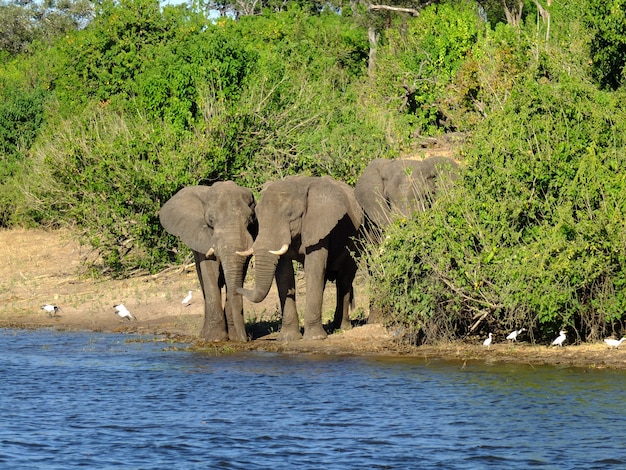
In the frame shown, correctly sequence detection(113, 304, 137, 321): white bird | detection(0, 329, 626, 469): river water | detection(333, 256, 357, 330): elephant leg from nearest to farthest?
1. detection(0, 329, 626, 469): river water
2. detection(333, 256, 357, 330): elephant leg
3. detection(113, 304, 137, 321): white bird

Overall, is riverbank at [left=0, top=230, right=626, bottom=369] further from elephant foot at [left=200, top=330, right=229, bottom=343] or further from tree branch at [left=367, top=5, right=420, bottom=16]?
tree branch at [left=367, top=5, right=420, bottom=16]

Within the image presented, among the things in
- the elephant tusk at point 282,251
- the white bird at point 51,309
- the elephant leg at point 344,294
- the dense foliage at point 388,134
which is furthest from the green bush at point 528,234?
the white bird at point 51,309

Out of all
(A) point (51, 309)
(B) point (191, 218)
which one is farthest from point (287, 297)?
(A) point (51, 309)

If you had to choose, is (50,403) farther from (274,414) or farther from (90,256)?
(90,256)

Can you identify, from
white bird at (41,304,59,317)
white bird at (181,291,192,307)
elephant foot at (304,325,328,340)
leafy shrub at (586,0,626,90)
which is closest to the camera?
elephant foot at (304,325,328,340)

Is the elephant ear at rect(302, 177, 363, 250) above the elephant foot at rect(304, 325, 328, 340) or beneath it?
above

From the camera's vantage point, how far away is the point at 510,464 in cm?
1134

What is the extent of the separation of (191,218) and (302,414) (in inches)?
231

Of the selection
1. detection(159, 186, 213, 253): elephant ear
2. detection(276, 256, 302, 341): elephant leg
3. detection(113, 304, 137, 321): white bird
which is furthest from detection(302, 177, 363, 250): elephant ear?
detection(113, 304, 137, 321): white bird

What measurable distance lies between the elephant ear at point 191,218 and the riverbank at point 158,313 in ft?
5.15

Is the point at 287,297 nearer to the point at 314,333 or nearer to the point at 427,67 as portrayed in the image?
the point at 314,333

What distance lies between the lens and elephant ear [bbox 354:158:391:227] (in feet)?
63.7

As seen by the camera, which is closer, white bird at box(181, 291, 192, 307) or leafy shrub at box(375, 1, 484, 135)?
white bird at box(181, 291, 192, 307)

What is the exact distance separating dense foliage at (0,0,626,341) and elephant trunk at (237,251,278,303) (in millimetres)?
1460
